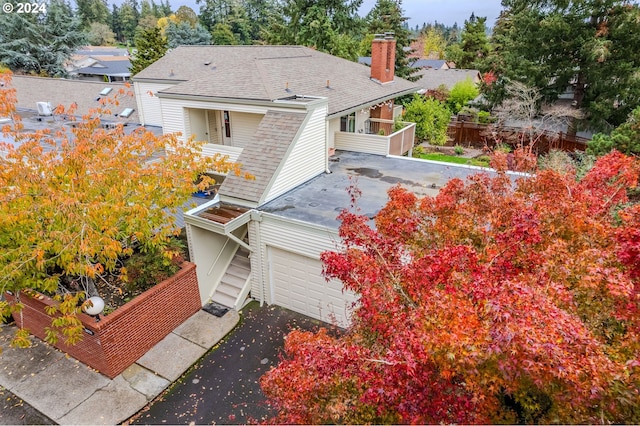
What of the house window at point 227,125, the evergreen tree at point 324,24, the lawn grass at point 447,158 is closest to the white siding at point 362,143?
the house window at point 227,125

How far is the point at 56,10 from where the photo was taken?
39.0m

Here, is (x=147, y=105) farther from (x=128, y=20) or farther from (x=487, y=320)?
(x=128, y=20)

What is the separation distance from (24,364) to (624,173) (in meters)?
13.2

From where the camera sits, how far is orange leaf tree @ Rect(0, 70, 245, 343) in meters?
7.18

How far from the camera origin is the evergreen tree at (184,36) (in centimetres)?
5372

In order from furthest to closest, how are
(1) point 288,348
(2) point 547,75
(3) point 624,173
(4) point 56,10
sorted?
(4) point 56,10 → (2) point 547,75 → (3) point 624,173 → (1) point 288,348

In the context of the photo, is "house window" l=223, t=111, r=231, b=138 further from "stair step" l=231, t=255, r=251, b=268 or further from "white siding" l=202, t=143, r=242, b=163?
"stair step" l=231, t=255, r=251, b=268

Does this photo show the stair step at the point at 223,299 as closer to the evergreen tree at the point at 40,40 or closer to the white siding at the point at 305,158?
the white siding at the point at 305,158

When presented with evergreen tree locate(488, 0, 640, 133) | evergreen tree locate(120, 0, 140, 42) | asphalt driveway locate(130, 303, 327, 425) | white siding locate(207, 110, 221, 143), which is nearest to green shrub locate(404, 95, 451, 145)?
evergreen tree locate(488, 0, 640, 133)

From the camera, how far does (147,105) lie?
23.2 metres

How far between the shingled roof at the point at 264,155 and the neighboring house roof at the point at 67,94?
655 inches

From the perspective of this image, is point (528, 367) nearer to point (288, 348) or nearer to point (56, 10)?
point (288, 348)

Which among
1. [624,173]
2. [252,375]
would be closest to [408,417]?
[624,173]

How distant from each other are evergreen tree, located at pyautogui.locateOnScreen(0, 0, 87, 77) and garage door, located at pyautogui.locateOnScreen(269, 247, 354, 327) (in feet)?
142
